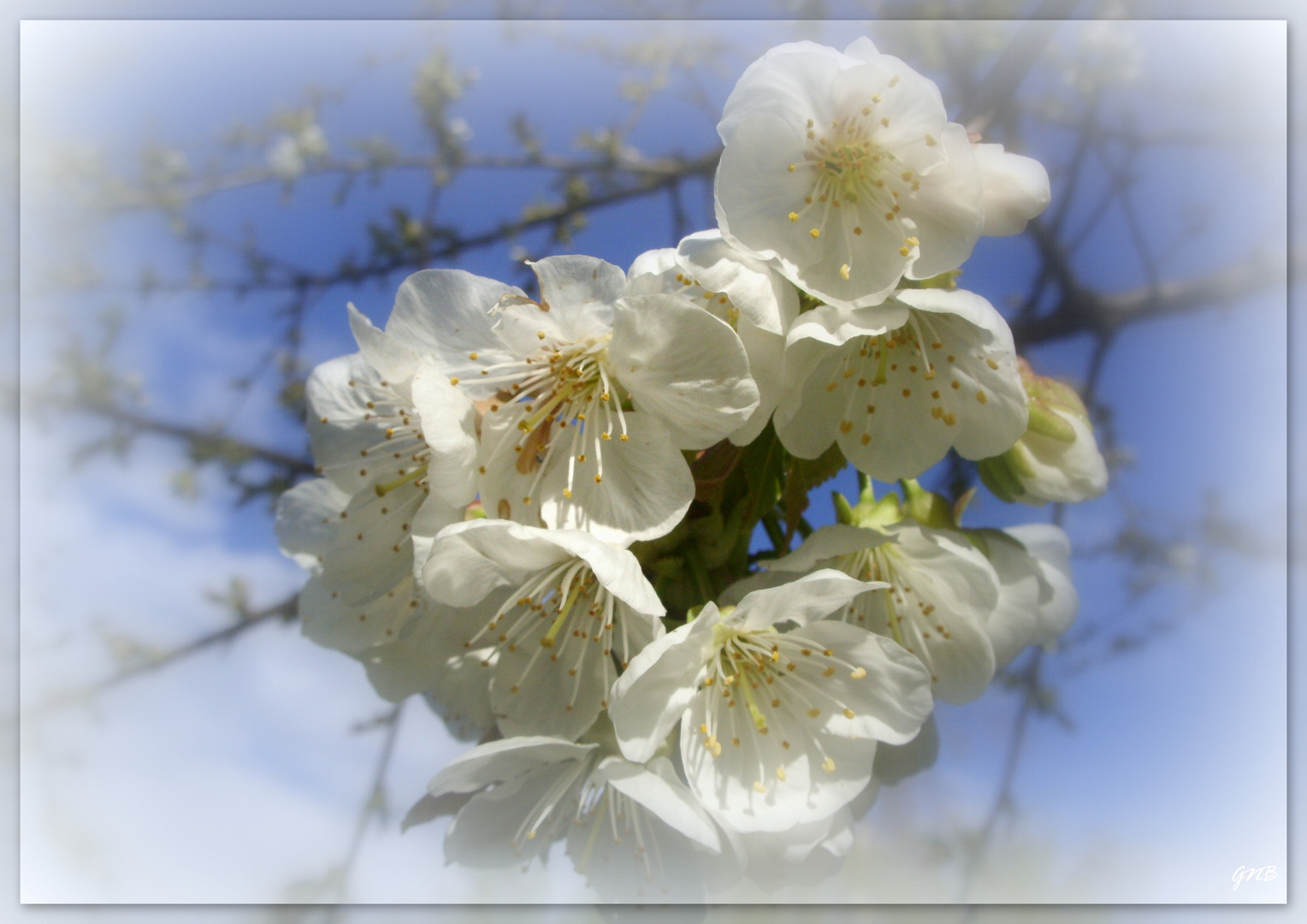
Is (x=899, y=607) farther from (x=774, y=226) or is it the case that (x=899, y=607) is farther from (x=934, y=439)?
(x=774, y=226)

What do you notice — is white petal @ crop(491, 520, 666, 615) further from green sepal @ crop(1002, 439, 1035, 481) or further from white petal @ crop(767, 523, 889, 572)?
green sepal @ crop(1002, 439, 1035, 481)

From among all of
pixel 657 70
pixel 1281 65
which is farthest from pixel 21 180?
pixel 1281 65

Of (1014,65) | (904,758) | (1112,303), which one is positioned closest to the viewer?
(904,758)

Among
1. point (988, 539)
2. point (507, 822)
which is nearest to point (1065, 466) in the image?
point (988, 539)

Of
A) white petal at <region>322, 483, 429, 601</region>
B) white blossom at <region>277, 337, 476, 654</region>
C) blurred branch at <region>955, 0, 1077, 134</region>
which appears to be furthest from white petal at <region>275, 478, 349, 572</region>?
blurred branch at <region>955, 0, 1077, 134</region>

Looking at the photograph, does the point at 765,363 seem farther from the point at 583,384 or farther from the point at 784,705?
the point at 784,705

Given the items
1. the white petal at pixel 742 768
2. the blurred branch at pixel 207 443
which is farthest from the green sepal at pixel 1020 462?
the blurred branch at pixel 207 443

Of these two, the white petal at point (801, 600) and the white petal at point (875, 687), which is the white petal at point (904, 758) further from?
the white petal at point (801, 600)
